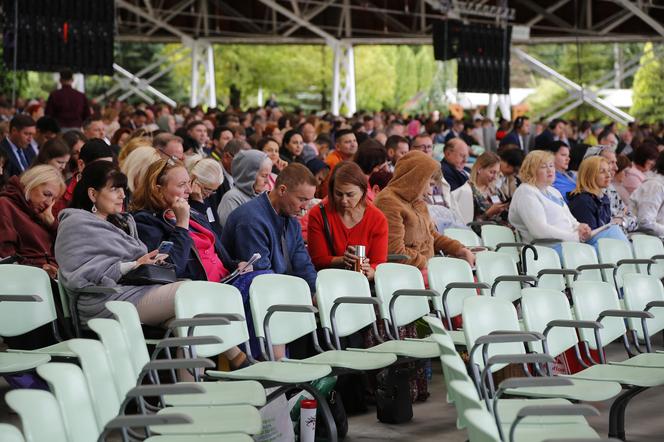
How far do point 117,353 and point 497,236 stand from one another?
17.0 feet

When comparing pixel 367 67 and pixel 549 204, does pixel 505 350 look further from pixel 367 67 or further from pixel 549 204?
pixel 367 67

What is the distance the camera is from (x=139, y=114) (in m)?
15.7

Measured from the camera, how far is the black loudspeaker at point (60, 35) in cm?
1356

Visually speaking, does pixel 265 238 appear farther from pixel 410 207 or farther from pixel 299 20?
pixel 299 20

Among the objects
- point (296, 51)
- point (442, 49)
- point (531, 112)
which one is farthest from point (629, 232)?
point (531, 112)

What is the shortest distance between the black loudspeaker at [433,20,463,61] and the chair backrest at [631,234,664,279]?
37.3ft

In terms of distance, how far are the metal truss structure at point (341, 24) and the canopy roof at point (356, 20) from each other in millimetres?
22

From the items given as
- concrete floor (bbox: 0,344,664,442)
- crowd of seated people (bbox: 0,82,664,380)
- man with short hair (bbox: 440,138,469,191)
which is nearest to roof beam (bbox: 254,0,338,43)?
crowd of seated people (bbox: 0,82,664,380)

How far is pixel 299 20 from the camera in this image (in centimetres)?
2789

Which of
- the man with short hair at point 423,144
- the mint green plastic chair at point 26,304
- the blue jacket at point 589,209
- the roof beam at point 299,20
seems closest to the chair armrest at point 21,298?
the mint green plastic chair at point 26,304

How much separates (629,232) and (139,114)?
24.8ft

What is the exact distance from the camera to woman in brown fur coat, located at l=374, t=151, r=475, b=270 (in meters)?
7.89

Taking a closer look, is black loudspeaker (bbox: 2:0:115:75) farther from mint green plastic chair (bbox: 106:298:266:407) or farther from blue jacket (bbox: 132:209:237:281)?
mint green plastic chair (bbox: 106:298:266:407)

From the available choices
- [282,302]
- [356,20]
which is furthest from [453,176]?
[356,20]
